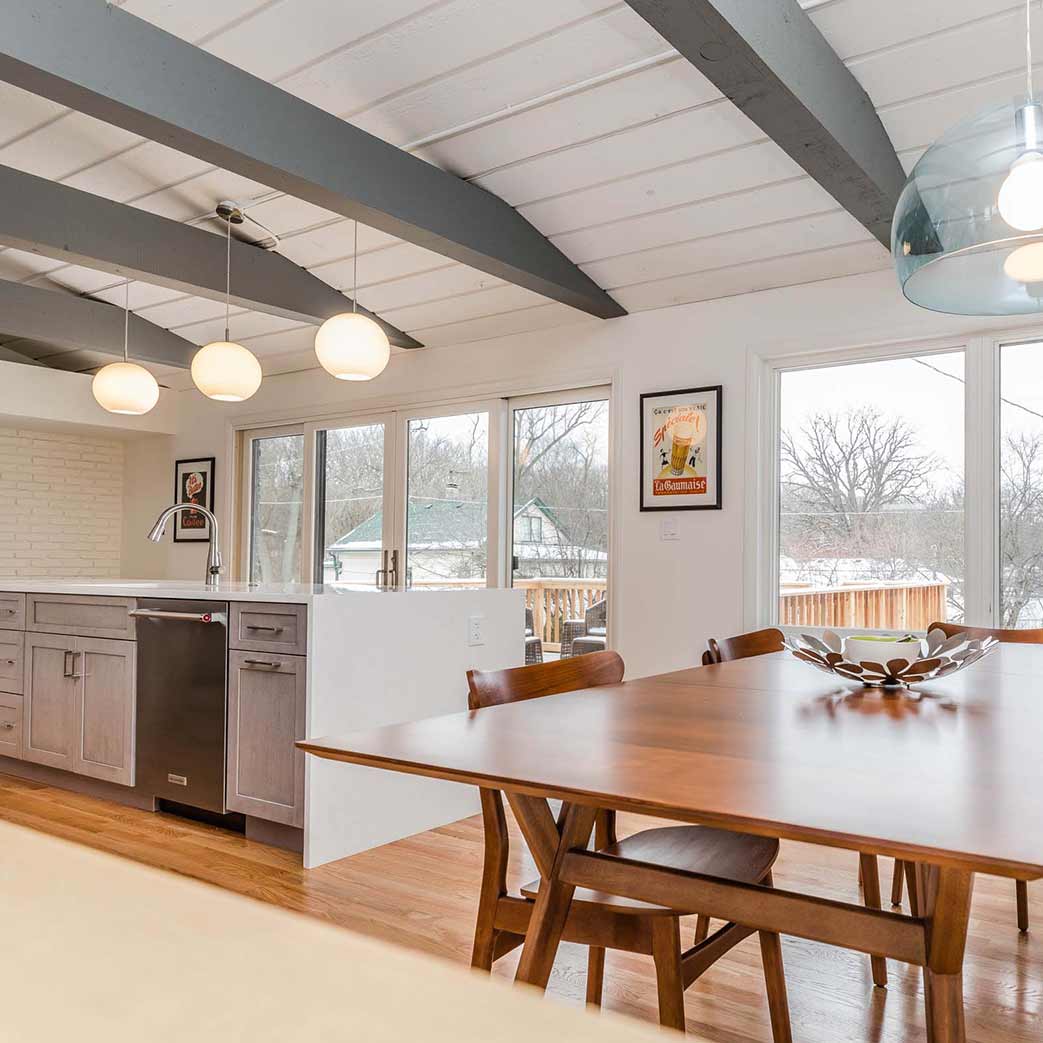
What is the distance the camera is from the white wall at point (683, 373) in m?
4.16

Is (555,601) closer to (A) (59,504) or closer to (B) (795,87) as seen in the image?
(B) (795,87)

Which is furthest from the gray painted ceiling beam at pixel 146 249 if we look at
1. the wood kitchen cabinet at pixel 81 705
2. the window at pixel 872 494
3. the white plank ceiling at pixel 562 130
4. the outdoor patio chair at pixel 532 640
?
the window at pixel 872 494

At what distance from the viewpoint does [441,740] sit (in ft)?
3.46

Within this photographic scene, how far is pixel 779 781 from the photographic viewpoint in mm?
866

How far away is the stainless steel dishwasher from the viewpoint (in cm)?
330

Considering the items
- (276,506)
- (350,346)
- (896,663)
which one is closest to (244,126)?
(350,346)

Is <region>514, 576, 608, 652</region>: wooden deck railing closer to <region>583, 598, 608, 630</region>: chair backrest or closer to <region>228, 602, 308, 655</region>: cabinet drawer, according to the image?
<region>583, 598, 608, 630</region>: chair backrest

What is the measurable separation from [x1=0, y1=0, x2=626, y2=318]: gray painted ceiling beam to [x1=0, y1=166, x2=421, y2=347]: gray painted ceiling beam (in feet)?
4.30

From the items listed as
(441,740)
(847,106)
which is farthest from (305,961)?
(847,106)

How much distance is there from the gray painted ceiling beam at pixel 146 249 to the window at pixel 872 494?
2.53m

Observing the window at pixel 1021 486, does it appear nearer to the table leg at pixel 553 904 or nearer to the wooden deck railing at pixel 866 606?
the wooden deck railing at pixel 866 606

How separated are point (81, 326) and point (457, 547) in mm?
2561

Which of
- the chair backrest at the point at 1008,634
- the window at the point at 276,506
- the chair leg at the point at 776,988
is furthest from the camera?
the window at the point at 276,506

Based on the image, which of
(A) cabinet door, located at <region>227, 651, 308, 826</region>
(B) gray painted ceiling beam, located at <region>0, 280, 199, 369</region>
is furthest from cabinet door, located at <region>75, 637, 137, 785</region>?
(B) gray painted ceiling beam, located at <region>0, 280, 199, 369</region>
